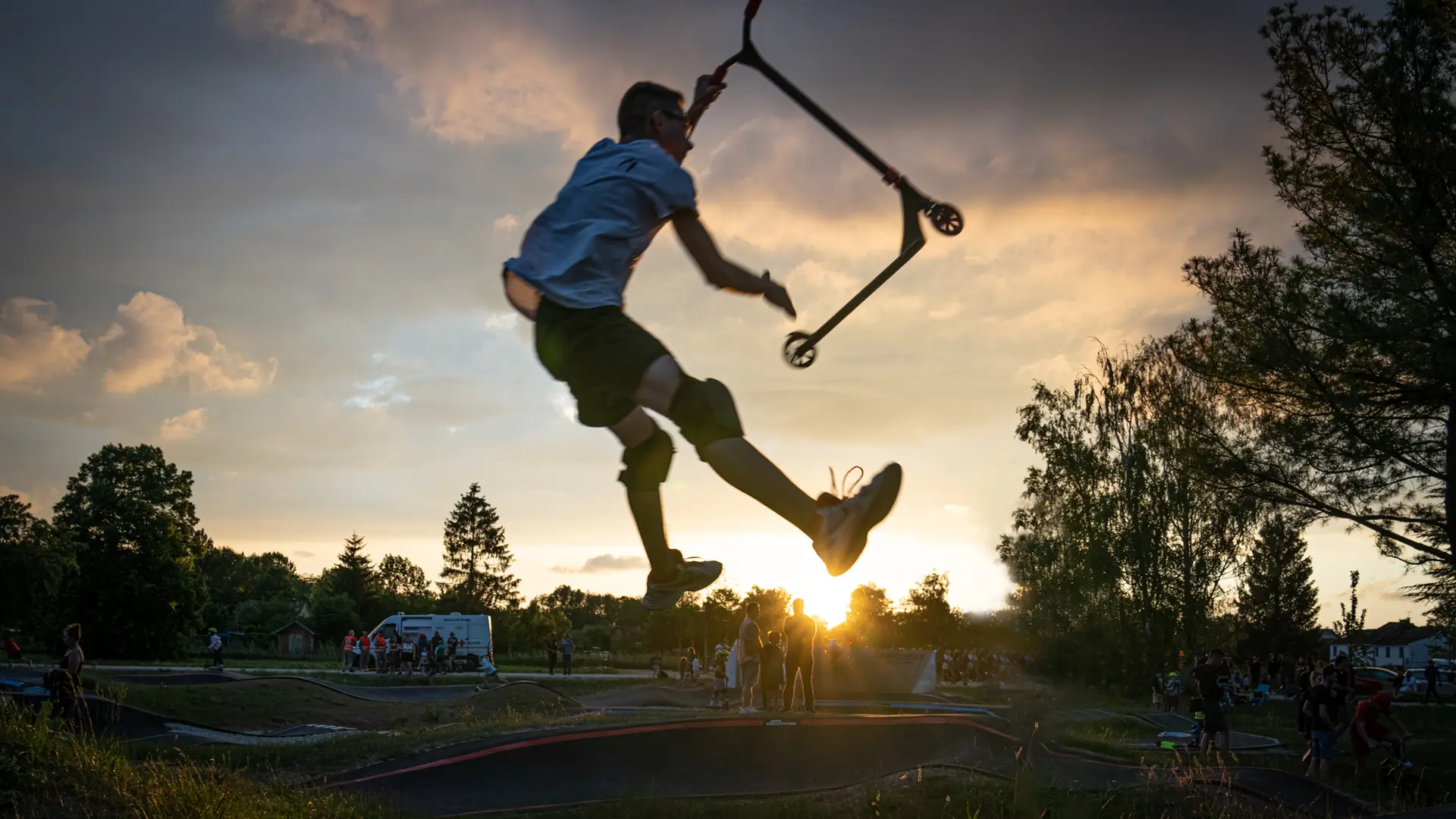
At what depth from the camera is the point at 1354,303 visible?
17.6m

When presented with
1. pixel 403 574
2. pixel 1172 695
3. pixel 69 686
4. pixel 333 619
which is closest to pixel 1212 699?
pixel 1172 695

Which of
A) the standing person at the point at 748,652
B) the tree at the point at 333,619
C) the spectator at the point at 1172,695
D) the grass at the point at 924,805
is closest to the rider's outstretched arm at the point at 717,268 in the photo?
the grass at the point at 924,805

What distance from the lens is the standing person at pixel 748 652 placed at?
1875cm

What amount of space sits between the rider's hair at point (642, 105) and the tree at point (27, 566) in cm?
6088

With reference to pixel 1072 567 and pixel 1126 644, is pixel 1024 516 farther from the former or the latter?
pixel 1126 644

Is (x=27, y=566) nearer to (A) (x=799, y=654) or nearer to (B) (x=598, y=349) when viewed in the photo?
(A) (x=799, y=654)

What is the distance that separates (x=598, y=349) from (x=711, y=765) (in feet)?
31.1

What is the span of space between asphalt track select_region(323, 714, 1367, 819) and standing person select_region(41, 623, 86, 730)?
13.4ft

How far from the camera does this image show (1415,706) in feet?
115

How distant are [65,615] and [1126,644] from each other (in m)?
72.6

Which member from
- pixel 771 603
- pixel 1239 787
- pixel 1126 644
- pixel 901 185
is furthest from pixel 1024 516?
pixel 771 603

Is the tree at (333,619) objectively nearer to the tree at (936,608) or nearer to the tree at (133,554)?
the tree at (133,554)

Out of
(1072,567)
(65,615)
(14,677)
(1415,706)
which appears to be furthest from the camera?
(65,615)

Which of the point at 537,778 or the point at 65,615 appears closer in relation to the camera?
the point at 537,778
